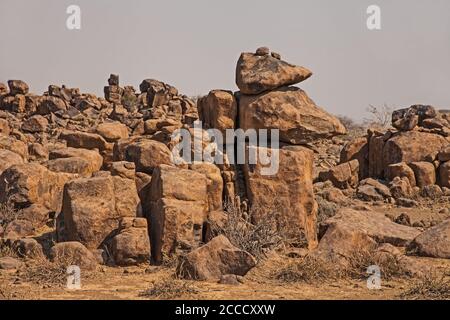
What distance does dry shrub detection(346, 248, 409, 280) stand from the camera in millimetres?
7555

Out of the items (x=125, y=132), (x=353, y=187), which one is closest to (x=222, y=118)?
(x=125, y=132)

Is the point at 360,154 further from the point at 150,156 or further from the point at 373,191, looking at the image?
the point at 150,156

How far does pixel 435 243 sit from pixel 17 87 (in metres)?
27.3

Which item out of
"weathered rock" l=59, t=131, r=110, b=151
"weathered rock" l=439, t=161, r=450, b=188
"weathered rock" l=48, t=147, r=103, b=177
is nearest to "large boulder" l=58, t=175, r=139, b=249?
"weathered rock" l=48, t=147, r=103, b=177

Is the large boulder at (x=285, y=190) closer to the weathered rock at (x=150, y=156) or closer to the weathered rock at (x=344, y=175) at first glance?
the weathered rock at (x=150, y=156)

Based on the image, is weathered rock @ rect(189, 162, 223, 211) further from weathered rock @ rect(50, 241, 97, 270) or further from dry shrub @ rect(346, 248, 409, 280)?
dry shrub @ rect(346, 248, 409, 280)

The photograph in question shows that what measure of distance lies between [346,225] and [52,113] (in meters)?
23.1

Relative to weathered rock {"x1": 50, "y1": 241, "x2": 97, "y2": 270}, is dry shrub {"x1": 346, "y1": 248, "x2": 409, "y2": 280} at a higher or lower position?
lower

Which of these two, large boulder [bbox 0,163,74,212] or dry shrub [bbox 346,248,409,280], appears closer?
dry shrub [bbox 346,248,409,280]

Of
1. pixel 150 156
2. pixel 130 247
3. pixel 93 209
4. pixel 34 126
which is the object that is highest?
pixel 34 126

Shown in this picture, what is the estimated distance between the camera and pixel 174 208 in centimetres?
825

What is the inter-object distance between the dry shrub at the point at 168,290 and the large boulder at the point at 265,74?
4179 mm

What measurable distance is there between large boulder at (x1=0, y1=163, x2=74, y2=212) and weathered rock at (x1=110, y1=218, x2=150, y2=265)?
111 inches

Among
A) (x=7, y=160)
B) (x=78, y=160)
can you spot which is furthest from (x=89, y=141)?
(x=7, y=160)
